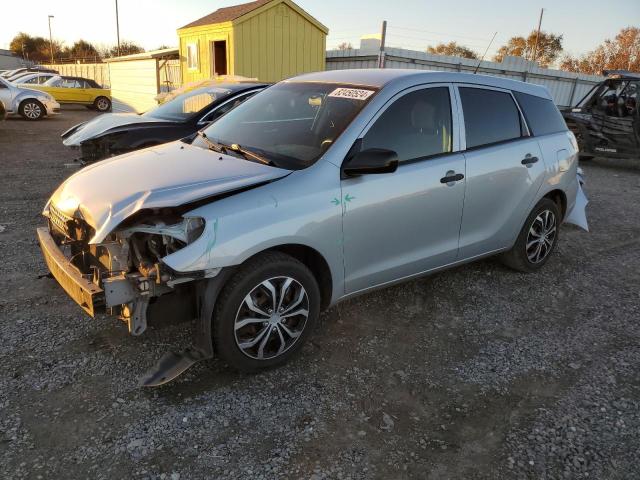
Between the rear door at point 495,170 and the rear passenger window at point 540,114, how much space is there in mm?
112

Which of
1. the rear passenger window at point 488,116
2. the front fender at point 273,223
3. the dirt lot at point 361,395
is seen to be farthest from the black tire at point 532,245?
the front fender at point 273,223

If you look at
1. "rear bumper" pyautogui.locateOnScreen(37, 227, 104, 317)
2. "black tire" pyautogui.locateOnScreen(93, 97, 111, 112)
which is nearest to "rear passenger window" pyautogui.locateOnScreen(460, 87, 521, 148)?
"rear bumper" pyautogui.locateOnScreen(37, 227, 104, 317)

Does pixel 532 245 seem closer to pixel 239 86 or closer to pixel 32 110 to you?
pixel 239 86

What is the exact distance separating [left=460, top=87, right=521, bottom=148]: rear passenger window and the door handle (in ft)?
1.08

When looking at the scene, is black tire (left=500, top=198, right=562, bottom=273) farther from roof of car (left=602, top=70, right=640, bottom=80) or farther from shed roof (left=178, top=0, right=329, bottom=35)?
shed roof (left=178, top=0, right=329, bottom=35)

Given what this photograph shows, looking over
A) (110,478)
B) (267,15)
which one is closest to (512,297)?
(110,478)

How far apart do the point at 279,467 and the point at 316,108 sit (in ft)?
8.21

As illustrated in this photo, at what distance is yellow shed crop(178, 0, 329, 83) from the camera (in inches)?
591

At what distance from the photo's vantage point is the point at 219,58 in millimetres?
16703

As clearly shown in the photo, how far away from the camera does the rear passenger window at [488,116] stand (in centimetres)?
408

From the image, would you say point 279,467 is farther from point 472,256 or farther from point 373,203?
point 472,256

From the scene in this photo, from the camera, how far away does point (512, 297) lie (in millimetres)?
4559

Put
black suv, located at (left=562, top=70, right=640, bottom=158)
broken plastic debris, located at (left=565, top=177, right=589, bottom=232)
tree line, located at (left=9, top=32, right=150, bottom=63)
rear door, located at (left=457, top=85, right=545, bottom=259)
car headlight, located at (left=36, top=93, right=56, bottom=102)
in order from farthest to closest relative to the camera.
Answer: tree line, located at (left=9, top=32, right=150, bottom=63), car headlight, located at (left=36, top=93, right=56, bottom=102), black suv, located at (left=562, top=70, right=640, bottom=158), broken plastic debris, located at (left=565, top=177, right=589, bottom=232), rear door, located at (left=457, top=85, right=545, bottom=259)

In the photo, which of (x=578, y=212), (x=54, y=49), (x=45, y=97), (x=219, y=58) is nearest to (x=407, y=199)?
(x=578, y=212)
